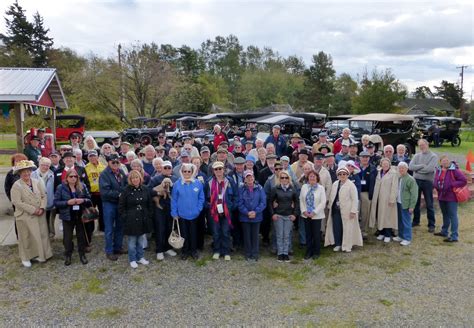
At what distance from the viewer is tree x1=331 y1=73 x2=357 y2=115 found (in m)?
54.5

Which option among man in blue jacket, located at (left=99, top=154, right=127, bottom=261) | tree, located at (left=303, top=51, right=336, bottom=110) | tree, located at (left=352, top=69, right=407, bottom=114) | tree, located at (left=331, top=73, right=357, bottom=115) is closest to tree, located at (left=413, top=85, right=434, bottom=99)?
tree, located at (left=331, top=73, right=357, bottom=115)

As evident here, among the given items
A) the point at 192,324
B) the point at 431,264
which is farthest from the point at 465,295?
the point at 192,324

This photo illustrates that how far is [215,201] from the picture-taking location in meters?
5.79

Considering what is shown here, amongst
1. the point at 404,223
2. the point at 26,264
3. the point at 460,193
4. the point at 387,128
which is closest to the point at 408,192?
the point at 404,223

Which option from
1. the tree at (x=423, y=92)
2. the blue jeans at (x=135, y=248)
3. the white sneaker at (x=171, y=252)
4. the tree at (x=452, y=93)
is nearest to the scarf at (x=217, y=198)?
the white sneaker at (x=171, y=252)

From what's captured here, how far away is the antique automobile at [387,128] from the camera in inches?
681

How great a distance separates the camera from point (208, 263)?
5.79 m

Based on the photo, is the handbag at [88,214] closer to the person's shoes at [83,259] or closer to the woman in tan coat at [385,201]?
the person's shoes at [83,259]

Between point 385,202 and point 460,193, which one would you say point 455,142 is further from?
point 385,202

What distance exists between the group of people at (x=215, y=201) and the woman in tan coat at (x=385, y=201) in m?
0.02

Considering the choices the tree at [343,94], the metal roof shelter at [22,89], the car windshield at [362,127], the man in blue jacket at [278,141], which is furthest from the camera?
the tree at [343,94]

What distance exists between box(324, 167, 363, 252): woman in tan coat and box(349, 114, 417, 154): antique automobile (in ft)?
37.9

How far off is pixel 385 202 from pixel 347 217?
1.00 meters

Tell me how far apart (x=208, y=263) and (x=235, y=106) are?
5288 cm
